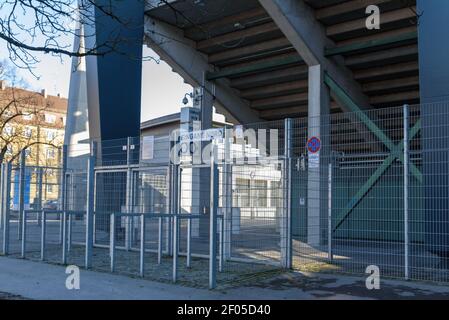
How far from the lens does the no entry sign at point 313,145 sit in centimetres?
1135

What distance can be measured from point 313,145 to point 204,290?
4582 millimetres

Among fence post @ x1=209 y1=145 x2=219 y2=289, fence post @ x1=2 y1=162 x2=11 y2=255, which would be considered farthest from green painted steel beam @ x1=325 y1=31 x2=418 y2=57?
fence post @ x1=2 y1=162 x2=11 y2=255

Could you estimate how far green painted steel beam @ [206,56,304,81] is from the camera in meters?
18.2

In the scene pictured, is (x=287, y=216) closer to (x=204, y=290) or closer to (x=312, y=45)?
(x=204, y=290)

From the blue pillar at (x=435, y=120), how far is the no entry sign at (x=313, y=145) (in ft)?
7.48

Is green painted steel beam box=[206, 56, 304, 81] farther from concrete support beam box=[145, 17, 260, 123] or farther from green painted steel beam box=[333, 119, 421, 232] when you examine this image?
green painted steel beam box=[333, 119, 421, 232]

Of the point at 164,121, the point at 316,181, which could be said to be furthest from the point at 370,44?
the point at 164,121

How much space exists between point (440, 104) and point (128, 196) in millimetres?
7827

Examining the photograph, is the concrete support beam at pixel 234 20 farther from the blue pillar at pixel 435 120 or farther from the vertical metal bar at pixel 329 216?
the vertical metal bar at pixel 329 216

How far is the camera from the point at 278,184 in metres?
10.8

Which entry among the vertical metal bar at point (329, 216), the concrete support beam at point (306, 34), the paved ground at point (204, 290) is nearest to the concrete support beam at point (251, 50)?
the concrete support beam at point (306, 34)
